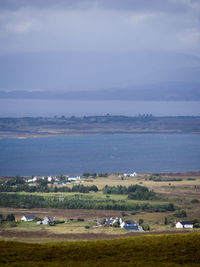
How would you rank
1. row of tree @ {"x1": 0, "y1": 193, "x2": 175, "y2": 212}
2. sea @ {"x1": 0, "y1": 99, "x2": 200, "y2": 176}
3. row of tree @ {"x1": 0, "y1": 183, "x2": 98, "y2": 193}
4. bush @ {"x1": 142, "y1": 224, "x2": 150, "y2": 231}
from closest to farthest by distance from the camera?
bush @ {"x1": 142, "y1": 224, "x2": 150, "y2": 231} < row of tree @ {"x1": 0, "y1": 193, "x2": 175, "y2": 212} < row of tree @ {"x1": 0, "y1": 183, "x2": 98, "y2": 193} < sea @ {"x1": 0, "y1": 99, "x2": 200, "y2": 176}

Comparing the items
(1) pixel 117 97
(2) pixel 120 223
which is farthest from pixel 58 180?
(1) pixel 117 97

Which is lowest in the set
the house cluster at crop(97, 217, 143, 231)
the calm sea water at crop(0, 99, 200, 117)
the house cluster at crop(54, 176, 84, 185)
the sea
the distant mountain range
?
the house cluster at crop(97, 217, 143, 231)

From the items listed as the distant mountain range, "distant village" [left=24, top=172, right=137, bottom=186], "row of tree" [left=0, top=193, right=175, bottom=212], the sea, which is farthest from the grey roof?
the distant mountain range

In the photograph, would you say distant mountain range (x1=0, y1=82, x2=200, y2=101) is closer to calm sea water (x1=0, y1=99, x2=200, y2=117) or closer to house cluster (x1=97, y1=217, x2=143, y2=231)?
calm sea water (x1=0, y1=99, x2=200, y2=117)

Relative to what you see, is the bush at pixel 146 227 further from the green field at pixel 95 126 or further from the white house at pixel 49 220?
the green field at pixel 95 126

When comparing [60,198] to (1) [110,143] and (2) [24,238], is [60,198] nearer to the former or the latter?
(2) [24,238]

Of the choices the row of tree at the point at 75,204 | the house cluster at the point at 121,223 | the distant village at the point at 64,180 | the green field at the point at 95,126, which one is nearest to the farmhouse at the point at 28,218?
the row of tree at the point at 75,204
